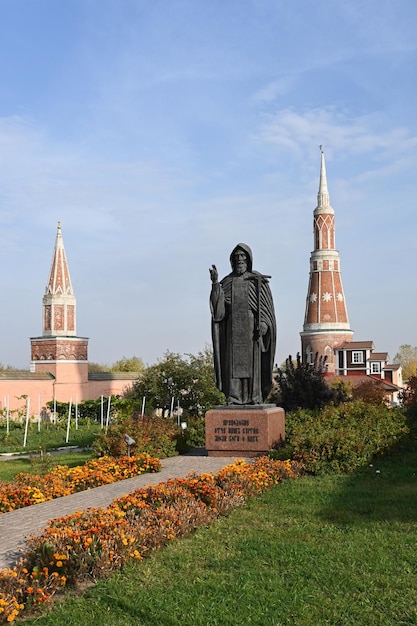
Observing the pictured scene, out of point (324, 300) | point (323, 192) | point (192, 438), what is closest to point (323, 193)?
point (323, 192)

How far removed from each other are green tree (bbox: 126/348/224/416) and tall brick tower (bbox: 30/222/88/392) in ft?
37.9

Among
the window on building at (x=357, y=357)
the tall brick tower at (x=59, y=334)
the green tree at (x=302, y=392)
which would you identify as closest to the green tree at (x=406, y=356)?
the window on building at (x=357, y=357)

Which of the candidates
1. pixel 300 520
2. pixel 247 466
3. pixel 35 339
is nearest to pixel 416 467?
pixel 247 466

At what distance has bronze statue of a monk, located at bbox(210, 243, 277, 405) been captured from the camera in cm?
1256

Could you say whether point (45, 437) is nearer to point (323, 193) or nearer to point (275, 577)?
point (275, 577)

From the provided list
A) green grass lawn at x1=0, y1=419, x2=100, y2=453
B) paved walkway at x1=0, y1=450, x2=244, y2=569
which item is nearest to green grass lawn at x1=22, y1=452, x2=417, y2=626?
paved walkway at x1=0, y1=450, x2=244, y2=569

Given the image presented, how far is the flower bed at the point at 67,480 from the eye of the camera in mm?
8656

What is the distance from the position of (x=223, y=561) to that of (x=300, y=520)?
71.2 inches

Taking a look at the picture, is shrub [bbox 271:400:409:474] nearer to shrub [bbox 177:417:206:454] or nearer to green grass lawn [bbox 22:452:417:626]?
shrub [bbox 177:417:206:454]

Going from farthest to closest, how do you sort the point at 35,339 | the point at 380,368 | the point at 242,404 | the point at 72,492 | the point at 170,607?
the point at 380,368, the point at 35,339, the point at 242,404, the point at 72,492, the point at 170,607

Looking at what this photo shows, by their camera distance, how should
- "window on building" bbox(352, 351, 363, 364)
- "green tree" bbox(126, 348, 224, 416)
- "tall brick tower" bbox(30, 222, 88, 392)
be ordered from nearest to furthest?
"green tree" bbox(126, 348, 224, 416) → "tall brick tower" bbox(30, 222, 88, 392) → "window on building" bbox(352, 351, 363, 364)

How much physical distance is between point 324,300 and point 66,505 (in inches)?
2169

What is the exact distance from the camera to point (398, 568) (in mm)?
5668

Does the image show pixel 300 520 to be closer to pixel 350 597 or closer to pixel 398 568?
pixel 398 568
